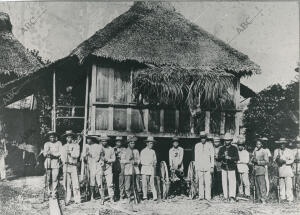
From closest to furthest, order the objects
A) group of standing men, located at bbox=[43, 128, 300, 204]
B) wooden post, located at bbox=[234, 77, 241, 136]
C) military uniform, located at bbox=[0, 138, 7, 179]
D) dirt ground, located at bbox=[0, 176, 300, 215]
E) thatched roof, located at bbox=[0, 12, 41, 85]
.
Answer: dirt ground, located at bbox=[0, 176, 300, 215], group of standing men, located at bbox=[43, 128, 300, 204], wooden post, located at bbox=[234, 77, 241, 136], military uniform, located at bbox=[0, 138, 7, 179], thatched roof, located at bbox=[0, 12, 41, 85]

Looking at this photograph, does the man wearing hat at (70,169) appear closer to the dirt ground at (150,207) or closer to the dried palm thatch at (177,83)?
the dirt ground at (150,207)

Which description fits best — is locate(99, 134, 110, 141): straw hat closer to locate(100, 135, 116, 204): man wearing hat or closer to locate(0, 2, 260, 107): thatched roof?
locate(100, 135, 116, 204): man wearing hat

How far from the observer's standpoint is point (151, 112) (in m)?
11.5

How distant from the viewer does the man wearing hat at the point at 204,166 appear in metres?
9.99

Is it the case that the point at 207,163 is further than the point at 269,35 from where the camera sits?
No

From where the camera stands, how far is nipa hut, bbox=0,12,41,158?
44.8 ft

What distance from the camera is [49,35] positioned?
11961 mm

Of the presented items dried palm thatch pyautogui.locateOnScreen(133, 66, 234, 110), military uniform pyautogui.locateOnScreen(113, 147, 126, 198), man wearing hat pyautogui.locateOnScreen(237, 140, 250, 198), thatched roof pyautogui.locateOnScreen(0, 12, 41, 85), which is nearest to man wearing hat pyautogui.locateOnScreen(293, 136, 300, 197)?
man wearing hat pyautogui.locateOnScreen(237, 140, 250, 198)

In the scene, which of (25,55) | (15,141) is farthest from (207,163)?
(25,55)

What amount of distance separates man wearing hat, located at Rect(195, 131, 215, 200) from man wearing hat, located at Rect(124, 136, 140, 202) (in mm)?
1538

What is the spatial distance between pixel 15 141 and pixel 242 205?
325 inches

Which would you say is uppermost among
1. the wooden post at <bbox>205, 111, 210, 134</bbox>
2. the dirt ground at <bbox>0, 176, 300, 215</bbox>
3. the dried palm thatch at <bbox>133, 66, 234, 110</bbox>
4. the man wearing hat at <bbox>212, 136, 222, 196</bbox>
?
the dried palm thatch at <bbox>133, 66, 234, 110</bbox>

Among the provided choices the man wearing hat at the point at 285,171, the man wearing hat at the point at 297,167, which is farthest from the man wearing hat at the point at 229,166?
the man wearing hat at the point at 297,167

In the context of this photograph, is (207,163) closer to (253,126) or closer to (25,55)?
(25,55)
